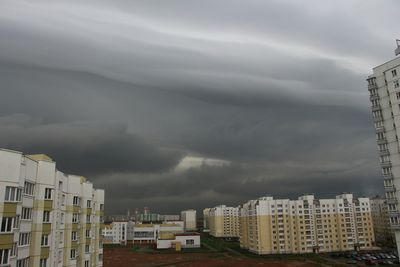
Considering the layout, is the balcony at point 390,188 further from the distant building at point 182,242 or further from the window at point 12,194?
the distant building at point 182,242

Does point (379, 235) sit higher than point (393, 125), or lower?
lower

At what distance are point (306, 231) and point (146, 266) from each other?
67278 mm

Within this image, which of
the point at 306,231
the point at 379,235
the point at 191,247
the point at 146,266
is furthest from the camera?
the point at 379,235

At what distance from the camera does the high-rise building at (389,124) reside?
71500 millimetres

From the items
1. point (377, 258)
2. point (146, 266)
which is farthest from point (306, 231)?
point (146, 266)

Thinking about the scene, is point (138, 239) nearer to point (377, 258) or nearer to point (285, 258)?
point (285, 258)

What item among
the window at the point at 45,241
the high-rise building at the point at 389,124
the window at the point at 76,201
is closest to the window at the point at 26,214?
the window at the point at 45,241

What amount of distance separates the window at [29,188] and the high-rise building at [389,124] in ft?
224

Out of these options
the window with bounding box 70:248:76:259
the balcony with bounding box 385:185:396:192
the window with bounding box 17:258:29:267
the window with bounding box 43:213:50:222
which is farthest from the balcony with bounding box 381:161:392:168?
the window with bounding box 17:258:29:267

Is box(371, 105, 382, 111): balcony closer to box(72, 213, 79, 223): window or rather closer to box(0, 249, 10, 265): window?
box(72, 213, 79, 223): window

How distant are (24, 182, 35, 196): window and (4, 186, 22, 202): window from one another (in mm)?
2813

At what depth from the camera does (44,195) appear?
3684 centimetres

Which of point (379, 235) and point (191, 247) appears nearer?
point (191, 247)

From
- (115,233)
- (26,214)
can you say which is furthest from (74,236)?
(115,233)
